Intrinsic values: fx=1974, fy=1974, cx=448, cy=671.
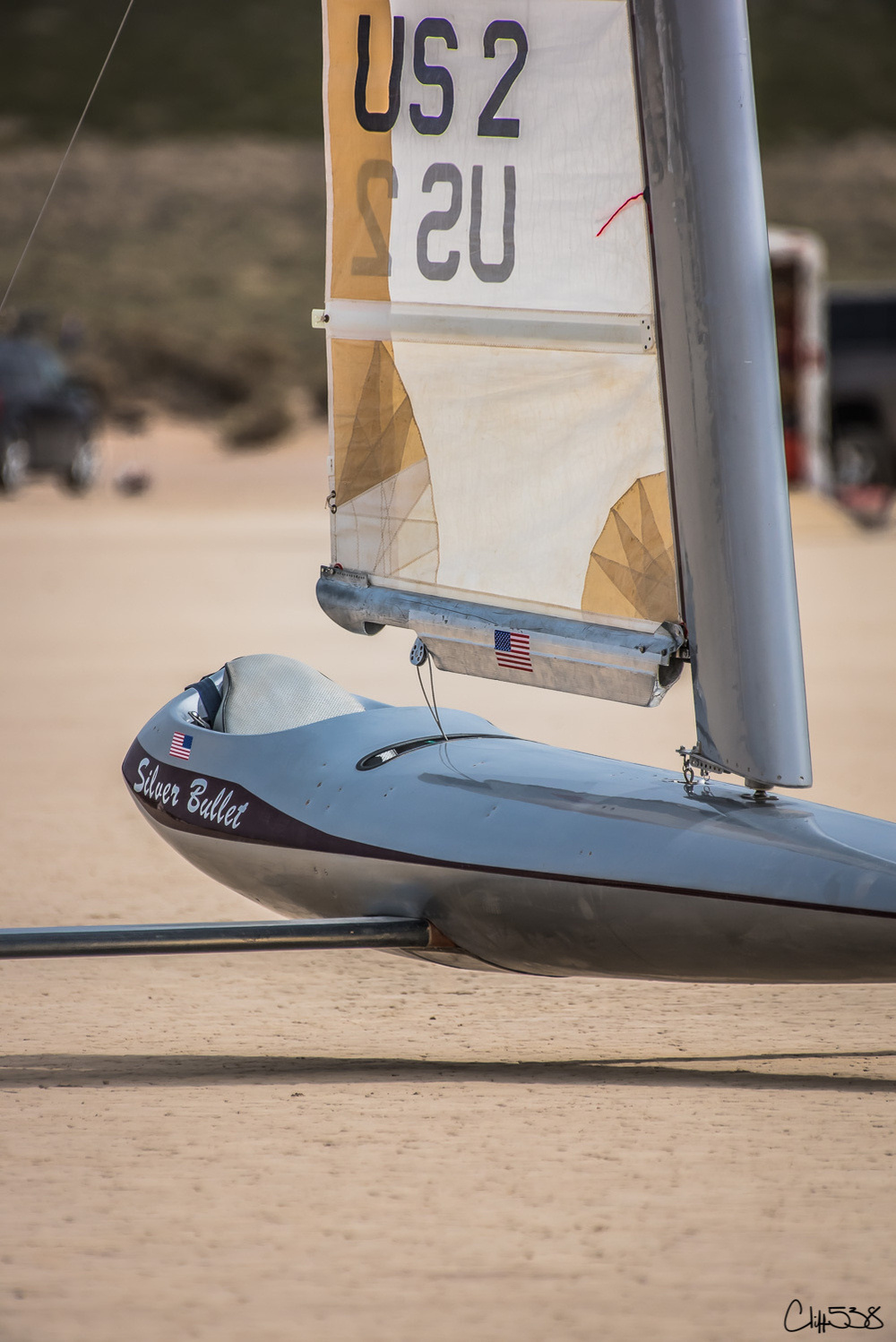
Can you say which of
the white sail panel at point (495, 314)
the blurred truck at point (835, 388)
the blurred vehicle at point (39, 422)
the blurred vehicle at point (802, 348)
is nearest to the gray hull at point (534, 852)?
the white sail panel at point (495, 314)

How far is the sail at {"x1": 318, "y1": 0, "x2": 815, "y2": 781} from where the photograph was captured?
517cm

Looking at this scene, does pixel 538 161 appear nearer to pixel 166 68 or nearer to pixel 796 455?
pixel 796 455

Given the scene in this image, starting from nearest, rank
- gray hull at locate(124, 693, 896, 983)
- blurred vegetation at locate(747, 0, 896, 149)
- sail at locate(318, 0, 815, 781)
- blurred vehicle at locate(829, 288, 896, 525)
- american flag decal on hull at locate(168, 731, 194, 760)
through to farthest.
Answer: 1. gray hull at locate(124, 693, 896, 983)
2. sail at locate(318, 0, 815, 781)
3. american flag decal on hull at locate(168, 731, 194, 760)
4. blurred vehicle at locate(829, 288, 896, 525)
5. blurred vegetation at locate(747, 0, 896, 149)

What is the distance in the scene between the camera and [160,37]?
98688mm

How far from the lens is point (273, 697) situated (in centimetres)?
622

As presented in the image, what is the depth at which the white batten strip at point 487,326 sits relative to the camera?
17.1 ft

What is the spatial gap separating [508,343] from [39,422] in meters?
21.7

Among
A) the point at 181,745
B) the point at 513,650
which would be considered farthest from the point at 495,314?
the point at 181,745

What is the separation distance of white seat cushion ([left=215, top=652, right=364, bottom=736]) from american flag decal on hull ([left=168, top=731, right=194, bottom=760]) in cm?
15

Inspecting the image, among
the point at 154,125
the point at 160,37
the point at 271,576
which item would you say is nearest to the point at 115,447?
the point at 271,576
